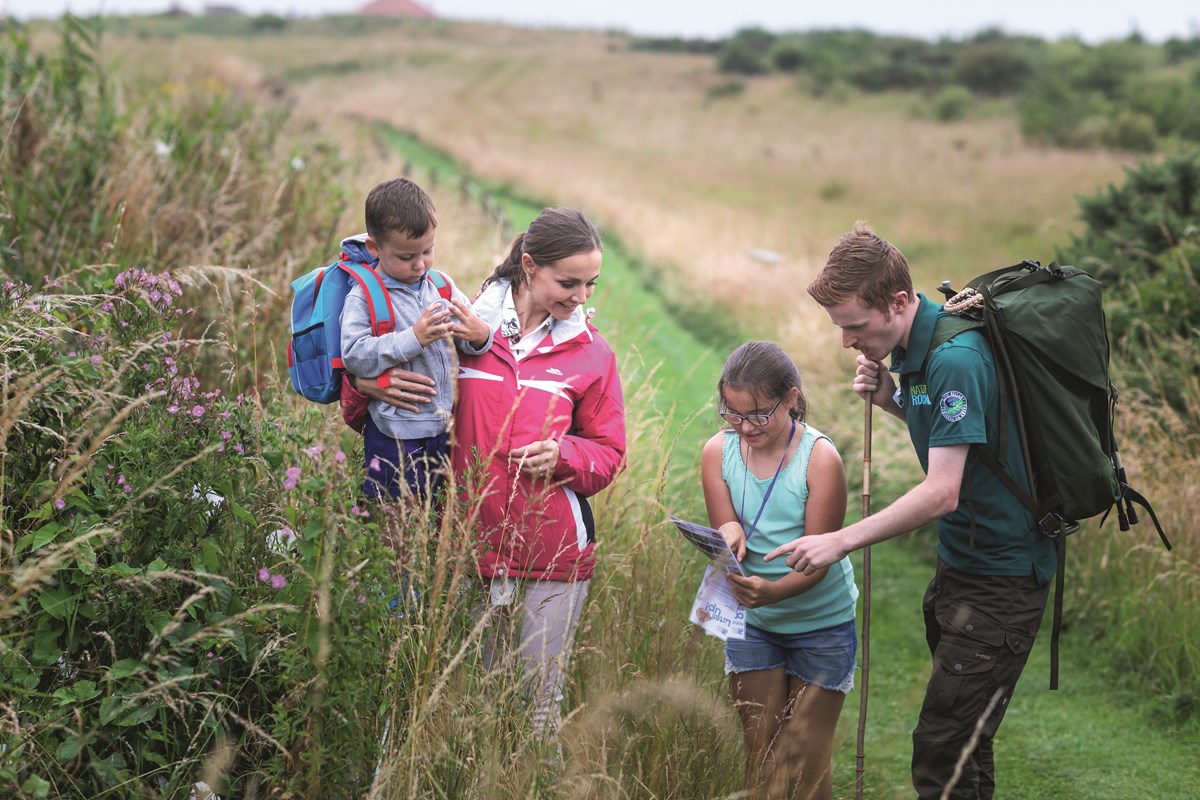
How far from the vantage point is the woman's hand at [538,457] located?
3121 mm

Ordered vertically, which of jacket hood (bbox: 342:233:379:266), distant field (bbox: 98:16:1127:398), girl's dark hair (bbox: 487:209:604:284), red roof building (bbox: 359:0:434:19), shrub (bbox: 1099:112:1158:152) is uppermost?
red roof building (bbox: 359:0:434:19)

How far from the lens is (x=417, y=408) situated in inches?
129

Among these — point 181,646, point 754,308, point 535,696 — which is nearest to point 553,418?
point 535,696

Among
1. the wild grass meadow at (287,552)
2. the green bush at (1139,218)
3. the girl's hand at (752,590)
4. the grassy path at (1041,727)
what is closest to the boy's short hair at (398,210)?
the wild grass meadow at (287,552)

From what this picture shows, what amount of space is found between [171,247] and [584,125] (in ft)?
125

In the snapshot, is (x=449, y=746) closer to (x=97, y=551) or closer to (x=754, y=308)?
(x=97, y=551)

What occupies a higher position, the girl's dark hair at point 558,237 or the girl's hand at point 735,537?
the girl's dark hair at point 558,237

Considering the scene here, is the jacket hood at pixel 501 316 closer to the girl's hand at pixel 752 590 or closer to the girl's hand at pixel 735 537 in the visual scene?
the girl's hand at pixel 735 537

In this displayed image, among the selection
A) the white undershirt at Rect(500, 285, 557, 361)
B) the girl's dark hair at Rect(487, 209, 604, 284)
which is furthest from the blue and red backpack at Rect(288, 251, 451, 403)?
the girl's dark hair at Rect(487, 209, 604, 284)

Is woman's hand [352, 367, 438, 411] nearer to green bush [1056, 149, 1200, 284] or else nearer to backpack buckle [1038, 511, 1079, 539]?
backpack buckle [1038, 511, 1079, 539]

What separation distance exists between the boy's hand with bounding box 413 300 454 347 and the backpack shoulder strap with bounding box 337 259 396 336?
7.0 inches

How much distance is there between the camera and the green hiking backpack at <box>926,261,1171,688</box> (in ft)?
10.1

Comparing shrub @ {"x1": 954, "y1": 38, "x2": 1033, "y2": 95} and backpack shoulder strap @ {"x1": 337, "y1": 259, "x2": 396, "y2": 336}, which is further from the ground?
shrub @ {"x1": 954, "y1": 38, "x2": 1033, "y2": 95}

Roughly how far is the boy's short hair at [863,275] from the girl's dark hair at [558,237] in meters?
0.69
